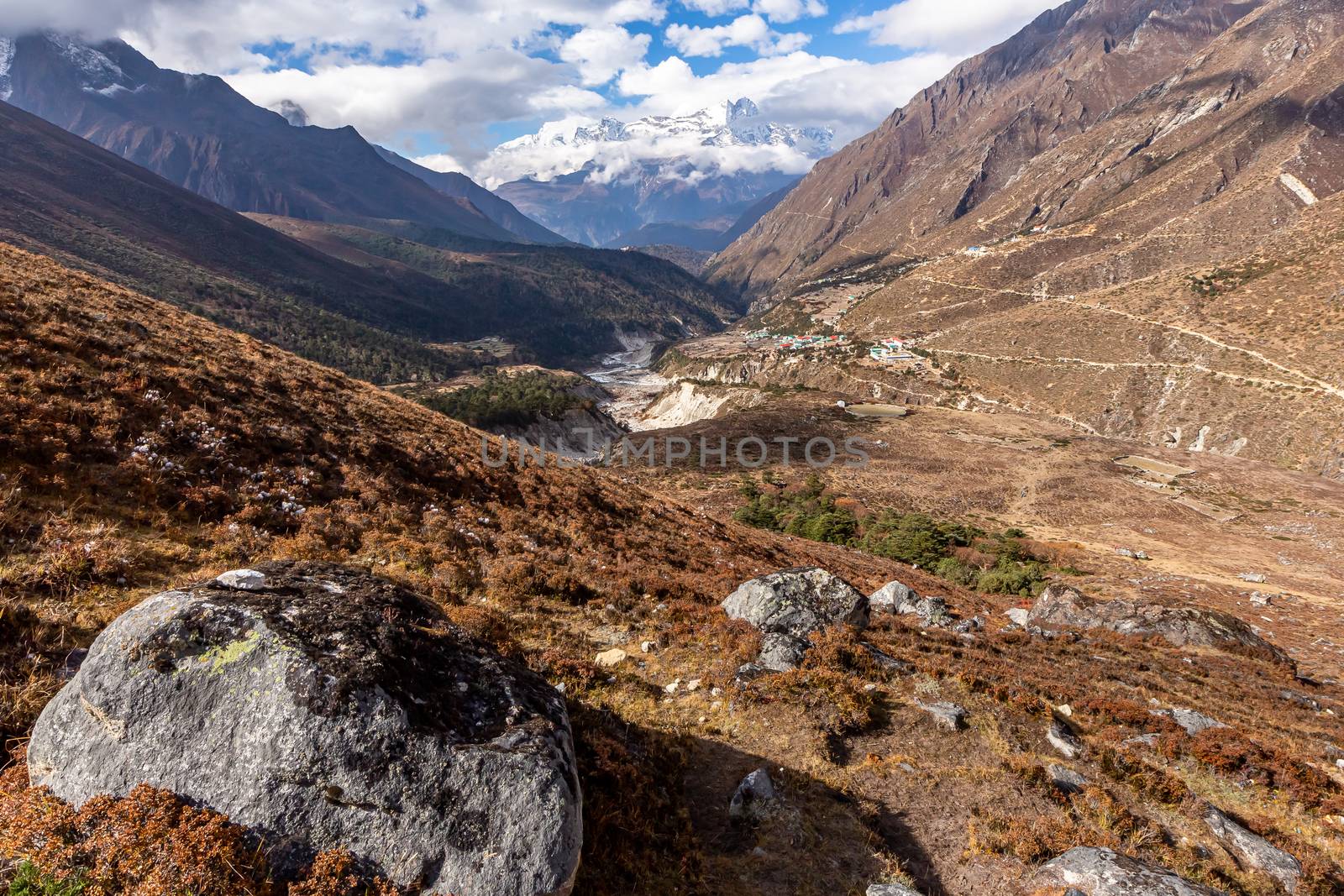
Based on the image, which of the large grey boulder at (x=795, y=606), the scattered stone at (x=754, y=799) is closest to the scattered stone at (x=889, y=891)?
the scattered stone at (x=754, y=799)

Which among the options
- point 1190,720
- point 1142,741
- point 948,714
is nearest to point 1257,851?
point 1142,741

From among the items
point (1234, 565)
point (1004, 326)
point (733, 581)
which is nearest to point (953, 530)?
point (1234, 565)

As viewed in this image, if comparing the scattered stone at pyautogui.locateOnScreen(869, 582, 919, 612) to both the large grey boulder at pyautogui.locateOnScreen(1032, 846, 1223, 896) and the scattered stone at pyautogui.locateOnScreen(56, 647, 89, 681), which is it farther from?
the scattered stone at pyautogui.locateOnScreen(56, 647, 89, 681)

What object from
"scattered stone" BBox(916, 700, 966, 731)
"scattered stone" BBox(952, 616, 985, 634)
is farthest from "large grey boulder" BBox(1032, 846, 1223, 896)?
"scattered stone" BBox(952, 616, 985, 634)

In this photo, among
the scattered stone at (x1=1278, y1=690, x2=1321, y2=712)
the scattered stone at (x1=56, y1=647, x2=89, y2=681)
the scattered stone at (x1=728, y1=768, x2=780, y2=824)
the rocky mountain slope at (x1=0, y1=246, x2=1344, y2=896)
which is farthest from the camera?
the scattered stone at (x1=1278, y1=690, x2=1321, y2=712)

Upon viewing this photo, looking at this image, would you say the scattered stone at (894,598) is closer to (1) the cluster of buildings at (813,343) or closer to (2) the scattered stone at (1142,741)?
(2) the scattered stone at (1142,741)

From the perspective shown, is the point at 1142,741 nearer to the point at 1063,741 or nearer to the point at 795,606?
the point at 1063,741
